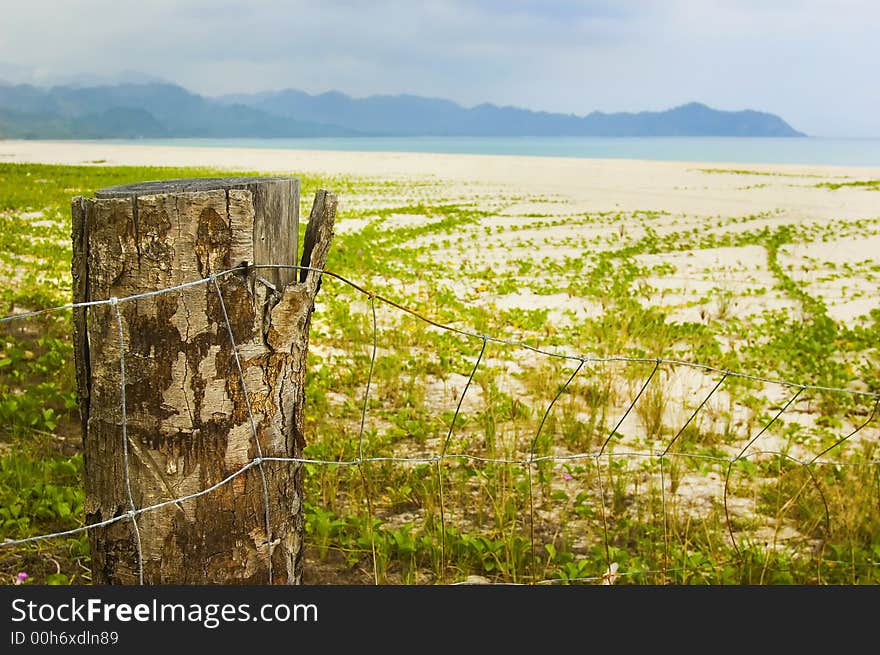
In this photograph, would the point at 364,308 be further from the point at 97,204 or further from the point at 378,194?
the point at 378,194

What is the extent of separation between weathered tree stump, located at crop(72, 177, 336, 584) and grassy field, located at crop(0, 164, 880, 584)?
0.39 m

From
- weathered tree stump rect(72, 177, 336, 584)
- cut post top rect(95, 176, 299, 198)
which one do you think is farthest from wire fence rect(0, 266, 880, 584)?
cut post top rect(95, 176, 299, 198)

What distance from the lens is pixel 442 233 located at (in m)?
15.9

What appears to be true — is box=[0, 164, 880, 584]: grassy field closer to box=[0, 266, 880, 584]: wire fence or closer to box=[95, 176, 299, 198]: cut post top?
box=[0, 266, 880, 584]: wire fence

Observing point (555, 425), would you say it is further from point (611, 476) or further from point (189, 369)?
point (189, 369)

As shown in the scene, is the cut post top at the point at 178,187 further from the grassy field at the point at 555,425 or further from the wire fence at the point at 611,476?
the grassy field at the point at 555,425

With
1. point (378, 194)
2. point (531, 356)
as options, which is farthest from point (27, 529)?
point (378, 194)

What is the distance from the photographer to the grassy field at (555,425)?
3.69m

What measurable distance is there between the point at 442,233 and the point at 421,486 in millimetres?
11688

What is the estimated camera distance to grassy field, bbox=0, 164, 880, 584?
12.1 ft

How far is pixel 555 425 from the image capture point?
5.40 meters

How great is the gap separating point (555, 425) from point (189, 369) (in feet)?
11.5

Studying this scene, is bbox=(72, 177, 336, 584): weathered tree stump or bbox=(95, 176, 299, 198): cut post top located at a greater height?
bbox=(95, 176, 299, 198): cut post top

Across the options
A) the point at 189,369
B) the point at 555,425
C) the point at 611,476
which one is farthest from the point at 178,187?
the point at 555,425
